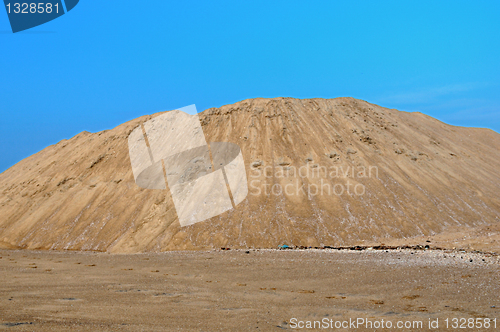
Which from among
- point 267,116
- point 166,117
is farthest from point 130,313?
point 166,117

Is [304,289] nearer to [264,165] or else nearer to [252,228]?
[252,228]

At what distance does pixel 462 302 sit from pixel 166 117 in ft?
101

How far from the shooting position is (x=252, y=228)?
21516 mm

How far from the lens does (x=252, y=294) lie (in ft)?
29.6
